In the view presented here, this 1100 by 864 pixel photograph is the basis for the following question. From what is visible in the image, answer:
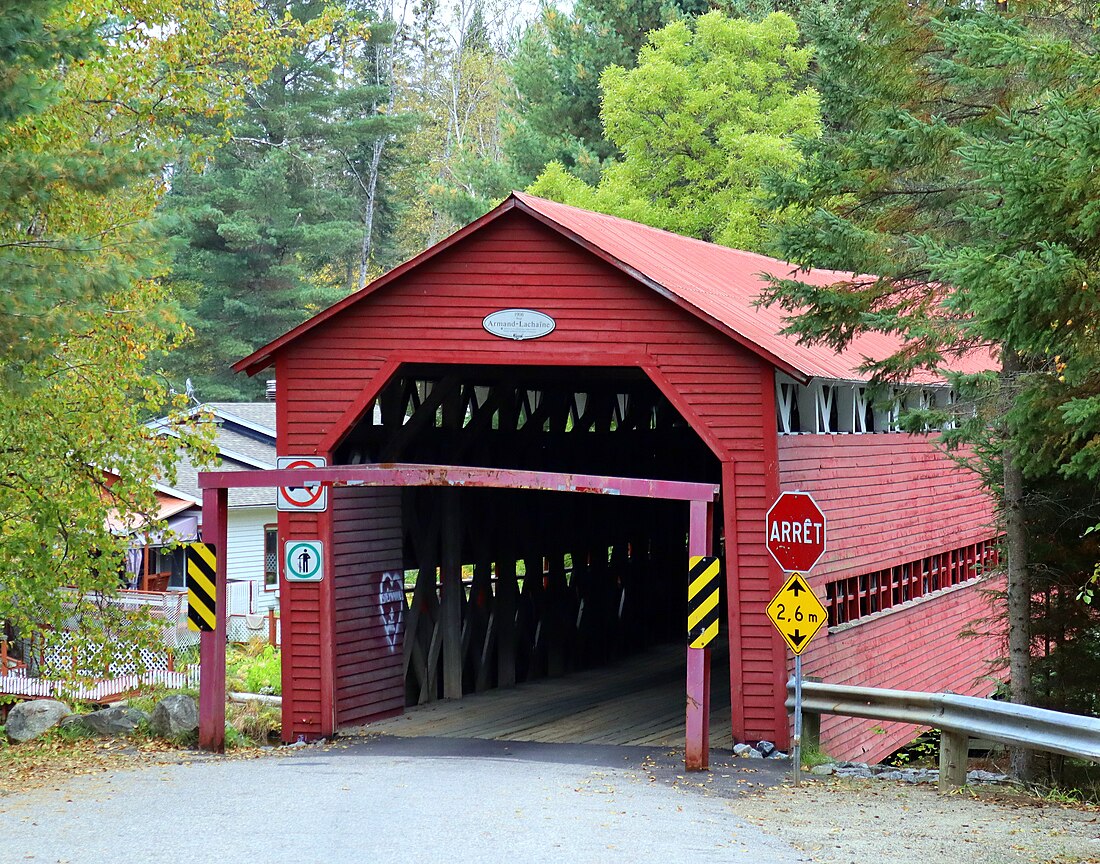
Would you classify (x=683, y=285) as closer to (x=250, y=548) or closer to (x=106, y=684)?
(x=106, y=684)

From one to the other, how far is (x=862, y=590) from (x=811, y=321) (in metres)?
4.20

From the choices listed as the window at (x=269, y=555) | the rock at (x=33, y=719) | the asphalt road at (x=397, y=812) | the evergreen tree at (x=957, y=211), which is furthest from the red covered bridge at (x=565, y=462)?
the window at (x=269, y=555)

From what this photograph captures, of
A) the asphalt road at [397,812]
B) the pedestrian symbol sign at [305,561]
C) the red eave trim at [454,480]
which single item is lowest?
the asphalt road at [397,812]

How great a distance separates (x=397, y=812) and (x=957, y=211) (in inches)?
285

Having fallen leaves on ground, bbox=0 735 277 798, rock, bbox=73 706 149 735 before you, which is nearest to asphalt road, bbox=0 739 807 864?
fallen leaves on ground, bbox=0 735 277 798

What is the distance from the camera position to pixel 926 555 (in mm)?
19422

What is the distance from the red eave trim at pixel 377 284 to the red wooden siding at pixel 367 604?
5.42ft

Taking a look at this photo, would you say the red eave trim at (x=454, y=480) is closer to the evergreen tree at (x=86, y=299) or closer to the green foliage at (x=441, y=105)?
the evergreen tree at (x=86, y=299)

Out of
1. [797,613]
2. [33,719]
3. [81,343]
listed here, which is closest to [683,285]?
[797,613]

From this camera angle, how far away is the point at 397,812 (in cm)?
1012

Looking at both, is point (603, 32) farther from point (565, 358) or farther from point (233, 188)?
point (565, 358)

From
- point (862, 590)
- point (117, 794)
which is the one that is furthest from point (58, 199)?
point (862, 590)

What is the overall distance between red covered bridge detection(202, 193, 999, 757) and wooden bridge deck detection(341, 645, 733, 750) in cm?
37

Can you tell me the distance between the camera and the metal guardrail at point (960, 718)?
10516mm
